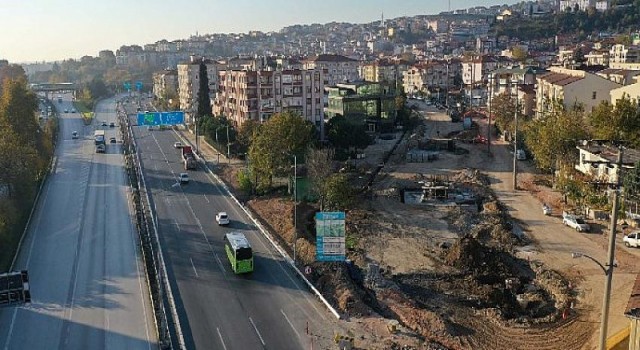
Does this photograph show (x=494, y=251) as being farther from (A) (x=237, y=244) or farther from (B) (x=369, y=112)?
(B) (x=369, y=112)

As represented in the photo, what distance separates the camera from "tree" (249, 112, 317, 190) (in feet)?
129

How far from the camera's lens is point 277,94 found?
59.0 m

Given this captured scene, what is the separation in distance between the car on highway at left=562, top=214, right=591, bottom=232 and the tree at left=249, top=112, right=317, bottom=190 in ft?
58.4

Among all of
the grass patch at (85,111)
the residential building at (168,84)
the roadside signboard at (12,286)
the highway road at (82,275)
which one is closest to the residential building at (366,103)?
the highway road at (82,275)

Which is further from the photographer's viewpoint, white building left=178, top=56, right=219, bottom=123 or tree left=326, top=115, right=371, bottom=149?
white building left=178, top=56, right=219, bottom=123

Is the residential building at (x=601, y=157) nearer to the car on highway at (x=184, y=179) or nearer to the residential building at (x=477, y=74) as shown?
the car on highway at (x=184, y=179)

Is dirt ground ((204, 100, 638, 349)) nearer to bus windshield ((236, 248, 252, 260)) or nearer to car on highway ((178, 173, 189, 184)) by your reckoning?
bus windshield ((236, 248, 252, 260))

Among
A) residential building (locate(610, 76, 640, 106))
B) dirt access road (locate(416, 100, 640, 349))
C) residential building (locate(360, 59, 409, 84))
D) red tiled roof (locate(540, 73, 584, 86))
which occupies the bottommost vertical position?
dirt access road (locate(416, 100, 640, 349))

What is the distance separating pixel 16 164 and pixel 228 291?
62.8 feet

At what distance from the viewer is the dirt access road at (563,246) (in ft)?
75.6

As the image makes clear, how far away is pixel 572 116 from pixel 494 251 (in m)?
18.2

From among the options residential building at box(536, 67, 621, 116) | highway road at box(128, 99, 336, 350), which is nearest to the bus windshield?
highway road at box(128, 99, 336, 350)

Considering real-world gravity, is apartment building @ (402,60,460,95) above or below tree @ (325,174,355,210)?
above

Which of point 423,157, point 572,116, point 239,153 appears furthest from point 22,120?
point 572,116
